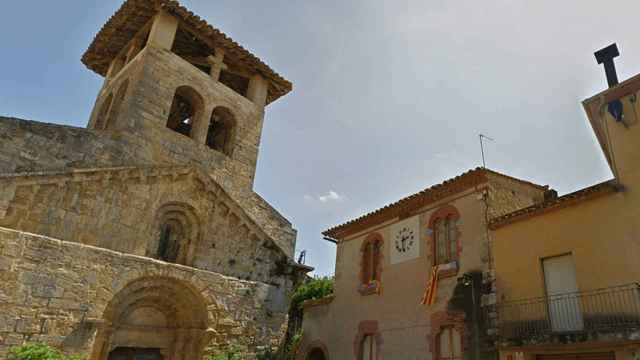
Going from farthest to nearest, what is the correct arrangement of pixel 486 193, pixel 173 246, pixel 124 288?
pixel 173 246 < pixel 486 193 < pixel 124 288

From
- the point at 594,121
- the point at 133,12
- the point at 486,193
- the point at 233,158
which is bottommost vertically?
the point at 486,193

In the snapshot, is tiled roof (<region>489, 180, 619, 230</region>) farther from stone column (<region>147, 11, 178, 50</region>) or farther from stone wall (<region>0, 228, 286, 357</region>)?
stone column (<region>147, 11, 178, 50</region>)

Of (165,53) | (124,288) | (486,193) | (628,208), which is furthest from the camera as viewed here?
(165,53)

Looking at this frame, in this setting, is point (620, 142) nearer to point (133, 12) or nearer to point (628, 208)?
point (628, 208)

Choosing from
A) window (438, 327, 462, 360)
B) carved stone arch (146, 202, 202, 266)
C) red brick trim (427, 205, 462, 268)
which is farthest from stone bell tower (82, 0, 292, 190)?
window (438, 327, 462, 360)

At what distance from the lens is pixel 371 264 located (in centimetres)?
1542

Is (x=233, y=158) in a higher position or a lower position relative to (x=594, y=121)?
higher

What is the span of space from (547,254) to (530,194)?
3.43m

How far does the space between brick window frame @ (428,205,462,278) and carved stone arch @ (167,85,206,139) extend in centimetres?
910

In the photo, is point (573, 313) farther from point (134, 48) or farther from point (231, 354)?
point (134, 48)

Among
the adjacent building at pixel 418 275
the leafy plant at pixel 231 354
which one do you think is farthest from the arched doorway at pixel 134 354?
the adjacent building at pixel 418 275

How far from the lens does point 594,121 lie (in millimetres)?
10562

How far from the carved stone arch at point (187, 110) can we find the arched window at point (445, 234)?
9.20 meters

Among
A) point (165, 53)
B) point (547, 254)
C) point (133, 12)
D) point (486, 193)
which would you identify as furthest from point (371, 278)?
point (133, 12)
